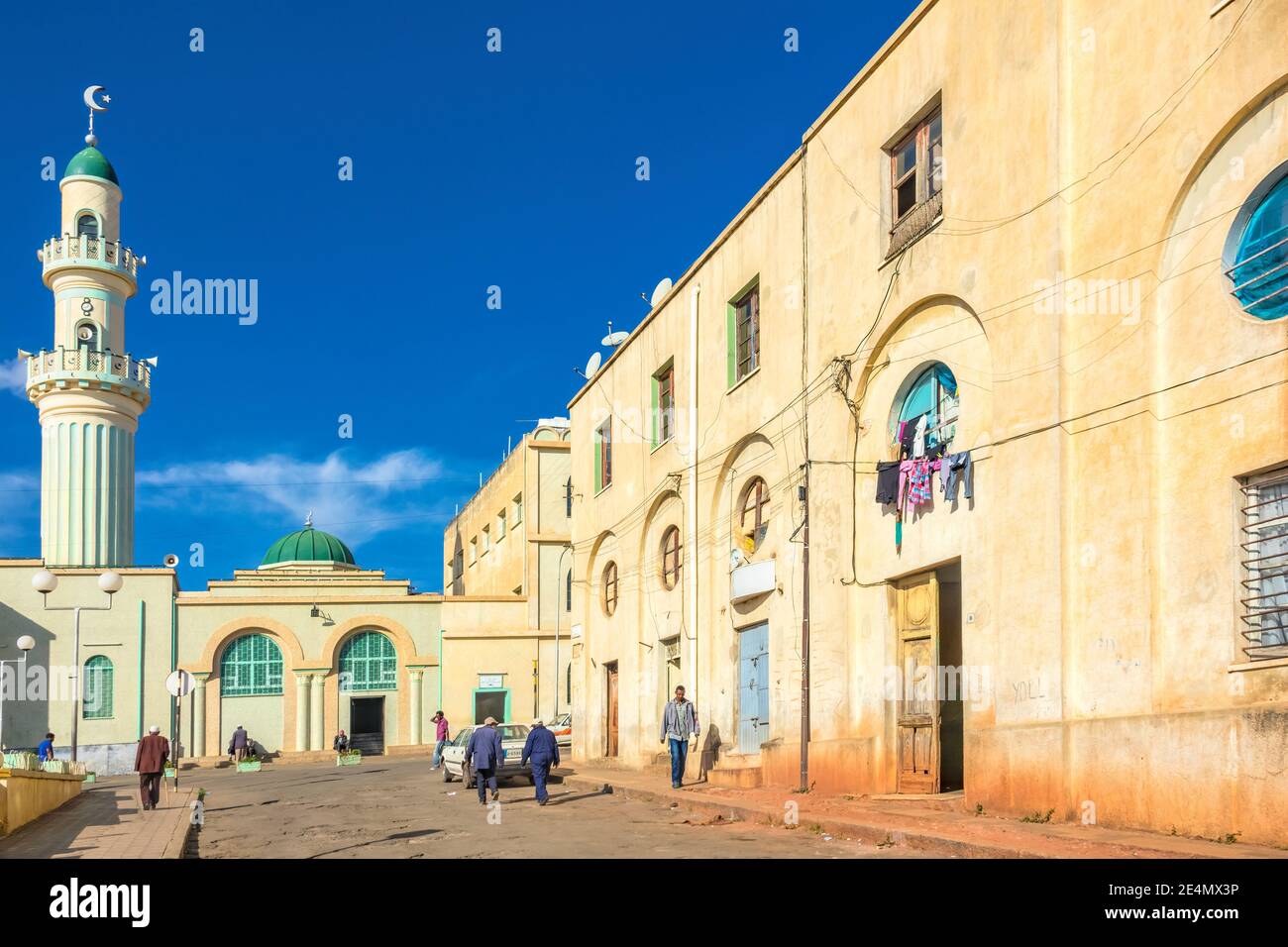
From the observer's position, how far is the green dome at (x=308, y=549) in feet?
187

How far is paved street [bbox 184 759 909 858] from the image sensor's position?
12.6 metres

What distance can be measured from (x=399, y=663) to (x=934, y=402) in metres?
32.7

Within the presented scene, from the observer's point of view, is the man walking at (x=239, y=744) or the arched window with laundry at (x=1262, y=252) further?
the man walking at (x=239, y=744)

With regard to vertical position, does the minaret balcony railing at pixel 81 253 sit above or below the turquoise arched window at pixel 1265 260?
above

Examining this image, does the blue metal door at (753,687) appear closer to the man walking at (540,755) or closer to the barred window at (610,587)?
the man walking at (540,755)

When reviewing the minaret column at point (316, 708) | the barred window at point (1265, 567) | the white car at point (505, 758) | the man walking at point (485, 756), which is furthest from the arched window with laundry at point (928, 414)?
the minaret column at point (316, 708)

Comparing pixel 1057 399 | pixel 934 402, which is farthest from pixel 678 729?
pixel 1057 399

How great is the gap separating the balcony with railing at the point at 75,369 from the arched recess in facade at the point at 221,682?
30.5 ft

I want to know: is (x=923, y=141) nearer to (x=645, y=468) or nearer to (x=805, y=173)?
(x=805, y=173)

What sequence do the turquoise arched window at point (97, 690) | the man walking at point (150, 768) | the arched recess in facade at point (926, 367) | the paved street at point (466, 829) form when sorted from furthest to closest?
the turquoise arched window at point (97, 690) < the man walking at point (150, 768) < the arched recess in facade at point (926, 367) < the paved street at point (466, 829)

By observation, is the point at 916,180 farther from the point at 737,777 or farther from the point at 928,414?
the point at 737,777

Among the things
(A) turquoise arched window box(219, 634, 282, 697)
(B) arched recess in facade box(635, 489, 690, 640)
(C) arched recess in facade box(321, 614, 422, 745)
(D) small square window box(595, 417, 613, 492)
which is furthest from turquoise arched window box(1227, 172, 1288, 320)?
(A) turquoise arched window box(219, 634, 282, 697)

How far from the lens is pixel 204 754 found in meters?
43.1
